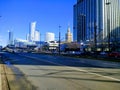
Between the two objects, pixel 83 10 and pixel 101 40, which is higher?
pixel 83 10

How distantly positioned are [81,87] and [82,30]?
96591 millimetres

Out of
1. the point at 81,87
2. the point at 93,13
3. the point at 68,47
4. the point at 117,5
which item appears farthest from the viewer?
the point at 68,47

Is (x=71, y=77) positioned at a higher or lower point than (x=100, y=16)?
lower

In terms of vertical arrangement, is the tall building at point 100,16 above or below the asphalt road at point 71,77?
above

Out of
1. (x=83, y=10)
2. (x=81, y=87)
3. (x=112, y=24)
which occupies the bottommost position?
(x=81, y=87)

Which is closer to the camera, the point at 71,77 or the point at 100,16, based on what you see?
the point at 71,77

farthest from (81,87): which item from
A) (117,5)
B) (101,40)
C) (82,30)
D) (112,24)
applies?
(101,40)

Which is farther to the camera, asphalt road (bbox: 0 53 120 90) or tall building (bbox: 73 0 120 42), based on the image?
tall building (bbox: 73 0 120 42)

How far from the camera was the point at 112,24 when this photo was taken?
78.2m

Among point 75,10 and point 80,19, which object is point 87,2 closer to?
point 80,19

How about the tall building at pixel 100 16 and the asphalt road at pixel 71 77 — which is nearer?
the asphalt road at pixel 71 77

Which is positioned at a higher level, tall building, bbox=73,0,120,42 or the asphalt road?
tall building, bbox=73,0,120,42

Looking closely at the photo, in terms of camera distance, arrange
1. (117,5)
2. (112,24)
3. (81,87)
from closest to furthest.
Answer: (81,87)
(117,5)
(112,24)

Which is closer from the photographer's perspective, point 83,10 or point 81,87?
point 81,87
